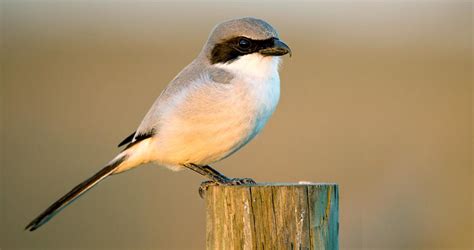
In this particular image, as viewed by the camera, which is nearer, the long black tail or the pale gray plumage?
the pale gray plumage

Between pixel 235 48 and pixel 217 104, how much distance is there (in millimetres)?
397

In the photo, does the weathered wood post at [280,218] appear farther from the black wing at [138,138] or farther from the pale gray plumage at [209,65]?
the black wing at [138,138]

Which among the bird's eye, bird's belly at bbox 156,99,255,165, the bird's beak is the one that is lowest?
bird's belly at bbox 156,99,255,165

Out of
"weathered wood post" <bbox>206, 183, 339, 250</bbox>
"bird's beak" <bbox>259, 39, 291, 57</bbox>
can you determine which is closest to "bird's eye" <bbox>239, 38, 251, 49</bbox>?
"bird's beak" <bbox>259, 39, 291, 57</bbox>

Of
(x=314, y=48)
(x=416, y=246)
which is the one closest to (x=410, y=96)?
(x=314, y=48)

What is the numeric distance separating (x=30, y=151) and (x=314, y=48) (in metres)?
6.51

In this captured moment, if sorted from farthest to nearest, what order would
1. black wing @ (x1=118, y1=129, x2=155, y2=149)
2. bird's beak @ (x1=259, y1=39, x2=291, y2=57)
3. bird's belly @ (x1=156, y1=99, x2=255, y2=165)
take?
black wing @ (x1=118, y1=129, x2=155, y2=149), bird's beak @ (x1=259, y1=39, x2=291, y2=57), bird's belly @ (x1=156, y1=99, x2=255, y2=165)

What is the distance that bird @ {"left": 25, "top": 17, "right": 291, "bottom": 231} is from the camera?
3951 mm

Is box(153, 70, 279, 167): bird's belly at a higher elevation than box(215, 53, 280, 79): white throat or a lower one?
lower

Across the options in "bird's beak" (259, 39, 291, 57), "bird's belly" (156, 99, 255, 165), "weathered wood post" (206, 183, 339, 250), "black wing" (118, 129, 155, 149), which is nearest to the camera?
"weathered wood post" (206, 183, 339, 250)

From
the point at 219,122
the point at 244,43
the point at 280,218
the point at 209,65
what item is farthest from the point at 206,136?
the point at 280,218

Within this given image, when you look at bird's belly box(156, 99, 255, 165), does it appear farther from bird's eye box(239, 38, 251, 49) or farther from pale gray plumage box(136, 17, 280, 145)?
bird's eye box(239, 38, 251, 49)

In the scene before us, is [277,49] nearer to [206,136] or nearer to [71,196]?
[206,136]

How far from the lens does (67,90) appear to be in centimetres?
1143
